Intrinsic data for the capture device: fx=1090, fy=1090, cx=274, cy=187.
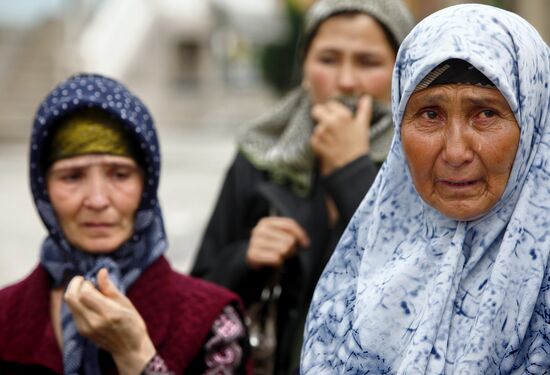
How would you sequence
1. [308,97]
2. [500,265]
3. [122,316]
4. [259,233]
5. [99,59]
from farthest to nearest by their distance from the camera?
[99,59] → [308,97] → [259,233] → [122,316] → [500,265]

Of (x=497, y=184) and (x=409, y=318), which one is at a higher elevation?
(x=497, y=184)

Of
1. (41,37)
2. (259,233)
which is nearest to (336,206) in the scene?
(259,233)

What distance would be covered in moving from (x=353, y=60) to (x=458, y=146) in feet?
4.29

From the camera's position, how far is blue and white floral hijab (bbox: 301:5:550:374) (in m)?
2.16

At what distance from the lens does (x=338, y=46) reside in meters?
3.50

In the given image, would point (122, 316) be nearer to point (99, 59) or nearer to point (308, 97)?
point (308, 97)

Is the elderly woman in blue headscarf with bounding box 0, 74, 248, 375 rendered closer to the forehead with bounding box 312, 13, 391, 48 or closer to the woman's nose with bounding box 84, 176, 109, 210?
the woman's nose with bounding box 84, 176, 109, 210

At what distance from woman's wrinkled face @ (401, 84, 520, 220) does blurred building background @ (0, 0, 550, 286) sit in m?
9.96

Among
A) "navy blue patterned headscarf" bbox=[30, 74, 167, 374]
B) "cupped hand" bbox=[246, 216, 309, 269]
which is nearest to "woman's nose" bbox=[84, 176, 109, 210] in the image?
"navy blue patterned headscarf" bbox=[30, 74, 167, 374]

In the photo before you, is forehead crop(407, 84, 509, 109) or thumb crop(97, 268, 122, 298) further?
thumb crop(97, 268, 122, 298)

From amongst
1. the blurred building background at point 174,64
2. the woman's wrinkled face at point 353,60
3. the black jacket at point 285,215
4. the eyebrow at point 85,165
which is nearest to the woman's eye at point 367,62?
the woman's wrinkled face at point 353,60

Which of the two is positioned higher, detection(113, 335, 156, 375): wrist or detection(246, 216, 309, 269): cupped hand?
detection(246, 216, 309, 269): cupped hand

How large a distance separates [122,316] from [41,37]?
2217 centimetres

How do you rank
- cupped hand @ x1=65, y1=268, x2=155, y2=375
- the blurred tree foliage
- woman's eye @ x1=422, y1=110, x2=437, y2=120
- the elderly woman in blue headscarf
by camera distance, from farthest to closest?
1. the blurred tree foliage
2. the elderly woman in blue headscarf
3. cupped hand @ x1=65, y1=268, x2=155, y2=375
4. woman's eye @ x1=422, y1=110, x2=437, y2=120
